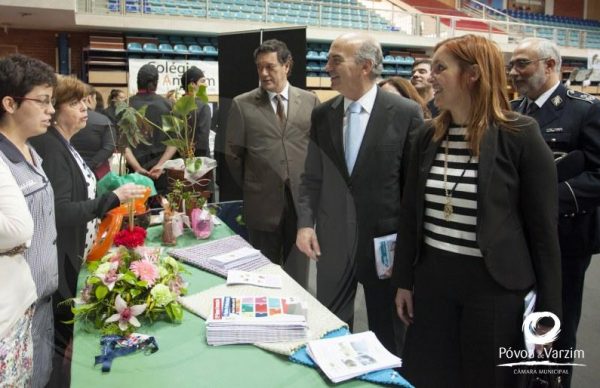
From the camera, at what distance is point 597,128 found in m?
1.86

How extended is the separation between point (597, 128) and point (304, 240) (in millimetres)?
1207

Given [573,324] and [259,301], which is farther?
[573,324]

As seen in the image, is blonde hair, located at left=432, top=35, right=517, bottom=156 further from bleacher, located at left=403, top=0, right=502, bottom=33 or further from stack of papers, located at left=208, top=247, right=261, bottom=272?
bleacher, located at left=403, top=0, right=502, bottom=33

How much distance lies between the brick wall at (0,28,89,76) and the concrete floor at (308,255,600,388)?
9.25 metres

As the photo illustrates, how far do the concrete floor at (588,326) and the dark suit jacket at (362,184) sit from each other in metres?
0.32

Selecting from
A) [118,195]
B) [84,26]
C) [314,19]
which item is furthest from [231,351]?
[314,19]

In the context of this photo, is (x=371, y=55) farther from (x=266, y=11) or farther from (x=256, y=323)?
(x=266, y=11)

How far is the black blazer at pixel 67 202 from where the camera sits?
1.64 metres

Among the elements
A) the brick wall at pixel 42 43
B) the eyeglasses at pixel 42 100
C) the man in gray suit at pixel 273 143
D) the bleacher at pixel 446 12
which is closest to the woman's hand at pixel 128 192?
the eyeglasses at pixel 42 100

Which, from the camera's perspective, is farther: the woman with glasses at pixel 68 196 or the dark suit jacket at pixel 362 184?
the dark suit jacket at pixel 362 184

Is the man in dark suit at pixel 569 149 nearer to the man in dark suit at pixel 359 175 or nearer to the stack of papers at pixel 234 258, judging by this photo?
the man in dark suit at pixel 359 175

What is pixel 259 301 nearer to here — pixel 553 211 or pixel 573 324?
pixel 553 211

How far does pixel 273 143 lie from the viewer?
2.41 meters

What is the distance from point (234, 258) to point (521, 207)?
1.03 metres
